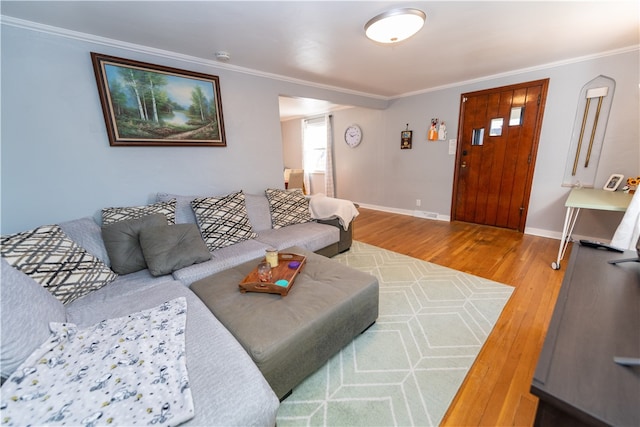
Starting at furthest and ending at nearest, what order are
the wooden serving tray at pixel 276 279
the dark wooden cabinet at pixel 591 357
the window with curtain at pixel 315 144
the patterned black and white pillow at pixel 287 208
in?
the window with curtain at pixel 315 144 < the patterned black and white pillow at pixel 287 208 < the wooden serving tray at pixel 276 279 < the dark wooden cabinet at pixel 591 357

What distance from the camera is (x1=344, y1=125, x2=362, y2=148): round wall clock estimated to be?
5195mm

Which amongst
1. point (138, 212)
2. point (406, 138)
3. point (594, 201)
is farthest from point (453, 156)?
point (138, 212)

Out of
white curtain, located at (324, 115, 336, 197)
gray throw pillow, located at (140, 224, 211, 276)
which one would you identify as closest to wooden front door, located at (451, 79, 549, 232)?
white curtain, located at (324, 115, 336, 197)

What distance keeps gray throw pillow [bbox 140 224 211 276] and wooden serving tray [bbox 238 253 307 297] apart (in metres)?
0.52

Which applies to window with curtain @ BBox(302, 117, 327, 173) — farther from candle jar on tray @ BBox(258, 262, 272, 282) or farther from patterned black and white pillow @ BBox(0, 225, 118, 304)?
patterned black and white pillow @ BBox(0, 225, 118, 304)

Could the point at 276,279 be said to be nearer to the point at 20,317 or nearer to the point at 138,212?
the point at 20,317

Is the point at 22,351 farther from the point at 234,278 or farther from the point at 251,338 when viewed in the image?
the point at 234,278

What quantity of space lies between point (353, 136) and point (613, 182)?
3843mm

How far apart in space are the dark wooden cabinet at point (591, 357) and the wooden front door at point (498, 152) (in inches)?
114

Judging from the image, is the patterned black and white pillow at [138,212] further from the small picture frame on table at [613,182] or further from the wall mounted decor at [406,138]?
the small picture frame on table at [613,182]

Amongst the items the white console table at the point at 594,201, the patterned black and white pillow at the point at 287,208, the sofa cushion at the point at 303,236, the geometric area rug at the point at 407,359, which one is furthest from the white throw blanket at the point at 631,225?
the patterned black and white pillow at the point at 287,208

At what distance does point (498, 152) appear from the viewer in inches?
142

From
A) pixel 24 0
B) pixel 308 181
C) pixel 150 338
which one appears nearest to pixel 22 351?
pixel 150 338

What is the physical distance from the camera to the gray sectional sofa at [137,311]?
82cm
